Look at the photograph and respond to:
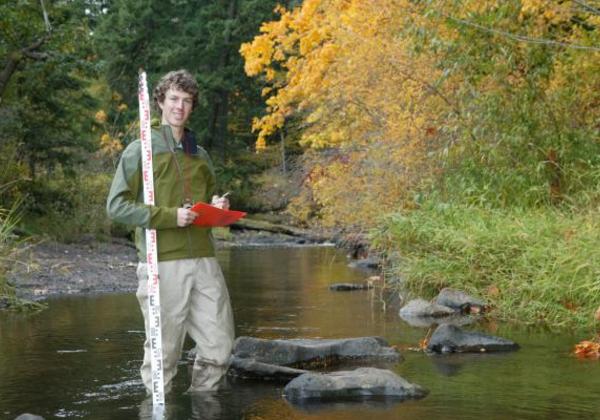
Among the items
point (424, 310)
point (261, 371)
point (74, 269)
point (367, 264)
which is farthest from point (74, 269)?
point (261, 371)

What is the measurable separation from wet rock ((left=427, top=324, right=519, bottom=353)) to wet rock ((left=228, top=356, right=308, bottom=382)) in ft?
5.02

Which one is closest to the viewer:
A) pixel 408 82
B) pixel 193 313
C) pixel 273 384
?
pixel 193 313

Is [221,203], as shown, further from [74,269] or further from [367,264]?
[367,264]

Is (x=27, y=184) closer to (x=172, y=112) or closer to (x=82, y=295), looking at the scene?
(x=82, y=295)

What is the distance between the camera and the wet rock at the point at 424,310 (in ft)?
37.3

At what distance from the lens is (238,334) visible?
33.8 feet

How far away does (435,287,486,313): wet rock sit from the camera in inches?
448

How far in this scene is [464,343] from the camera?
8875 millimetres

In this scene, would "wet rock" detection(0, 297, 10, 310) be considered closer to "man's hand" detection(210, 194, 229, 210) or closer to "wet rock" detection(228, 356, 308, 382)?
"wet rock" detection(228, 356, 308, 382)

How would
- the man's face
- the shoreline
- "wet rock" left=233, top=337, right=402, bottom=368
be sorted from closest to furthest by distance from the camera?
the man's face
"wet rock" left=233, top=337, right=402, bottom=368
the shoreline

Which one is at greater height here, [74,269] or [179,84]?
[179,84]

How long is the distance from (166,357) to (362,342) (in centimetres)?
234

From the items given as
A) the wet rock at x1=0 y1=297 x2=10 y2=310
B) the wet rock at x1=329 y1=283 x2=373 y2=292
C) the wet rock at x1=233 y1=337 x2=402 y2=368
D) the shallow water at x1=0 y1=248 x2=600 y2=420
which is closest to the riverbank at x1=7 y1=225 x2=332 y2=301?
the wet rock at x1=0 y1=297 x2=10 y2=310

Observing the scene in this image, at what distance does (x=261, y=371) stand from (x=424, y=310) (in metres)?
4.15
